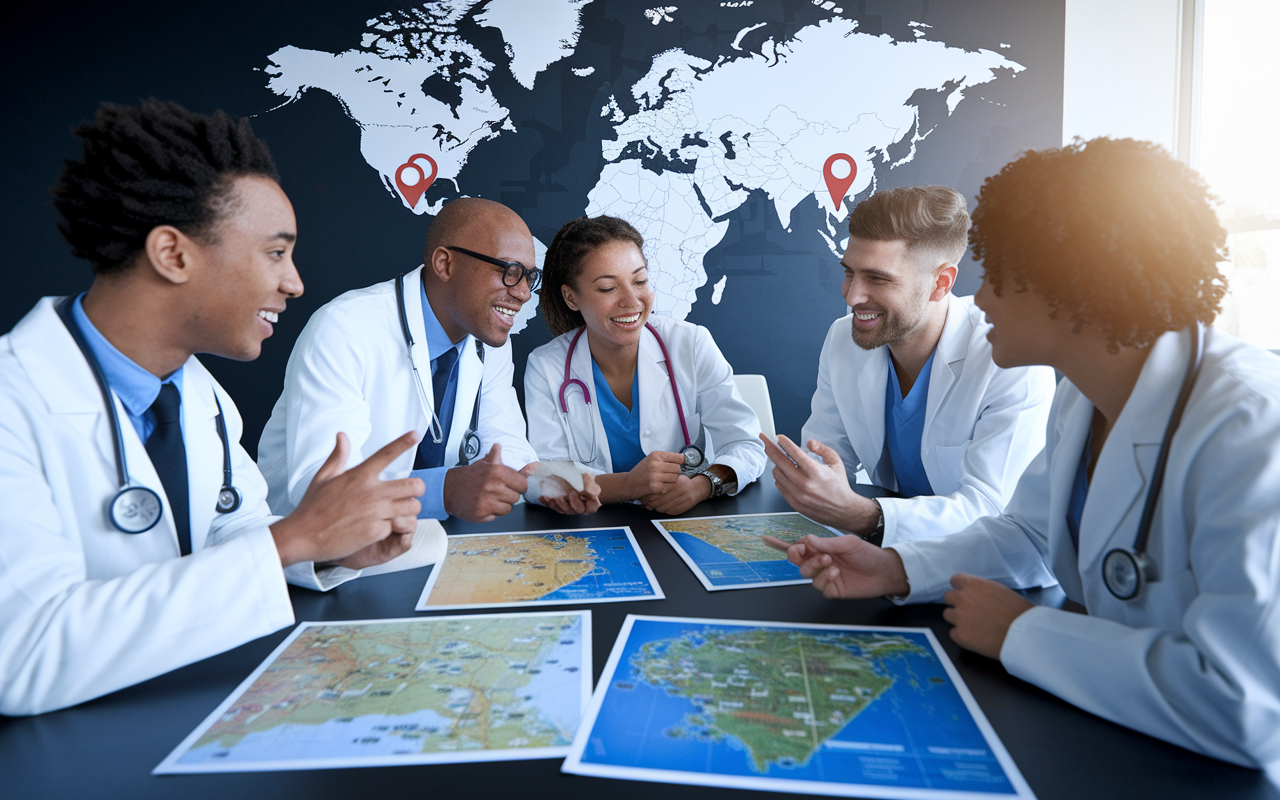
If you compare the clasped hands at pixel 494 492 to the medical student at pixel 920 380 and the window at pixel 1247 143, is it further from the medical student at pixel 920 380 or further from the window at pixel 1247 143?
the window at pixel 1247 143

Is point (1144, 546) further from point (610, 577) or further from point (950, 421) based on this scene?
point (950, 421)

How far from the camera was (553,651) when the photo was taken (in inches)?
38.3

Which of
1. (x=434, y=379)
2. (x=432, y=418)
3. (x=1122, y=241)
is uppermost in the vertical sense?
(x=1122, y=241)

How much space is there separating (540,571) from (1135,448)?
3.18 ft

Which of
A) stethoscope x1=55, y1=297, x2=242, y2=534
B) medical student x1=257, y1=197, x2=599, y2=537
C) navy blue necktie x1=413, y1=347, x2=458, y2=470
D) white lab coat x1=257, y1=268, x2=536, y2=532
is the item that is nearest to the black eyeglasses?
medical student x1=257, y1=197, x2=599, y2=537

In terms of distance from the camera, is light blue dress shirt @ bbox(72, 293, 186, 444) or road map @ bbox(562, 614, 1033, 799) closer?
road map @ bbox(562, 614, 1033, 799)

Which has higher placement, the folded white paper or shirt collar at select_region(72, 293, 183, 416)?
shirt collar at select_region(72, 293, 183, 416)

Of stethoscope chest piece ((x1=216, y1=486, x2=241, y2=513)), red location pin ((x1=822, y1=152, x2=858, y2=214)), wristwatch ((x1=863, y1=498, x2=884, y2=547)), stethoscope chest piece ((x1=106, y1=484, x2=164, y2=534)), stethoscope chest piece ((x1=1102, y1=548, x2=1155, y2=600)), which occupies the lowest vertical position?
wristwatch ((x1=863, y1=498, x2=884, y2=547))

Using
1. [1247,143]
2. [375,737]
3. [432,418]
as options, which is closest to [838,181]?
[1247,143]

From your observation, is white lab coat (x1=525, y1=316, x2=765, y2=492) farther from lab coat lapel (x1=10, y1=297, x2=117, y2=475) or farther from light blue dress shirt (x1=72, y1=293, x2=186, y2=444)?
lab coat lapel (x1=10, y1=297, x2=117, y2=475)

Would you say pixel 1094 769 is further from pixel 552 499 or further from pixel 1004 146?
pixel 1004 146

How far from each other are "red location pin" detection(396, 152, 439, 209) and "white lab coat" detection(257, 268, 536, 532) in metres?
1.37

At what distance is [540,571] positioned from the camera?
4.32ft

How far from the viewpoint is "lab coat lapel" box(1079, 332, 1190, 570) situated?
95 centimetres
